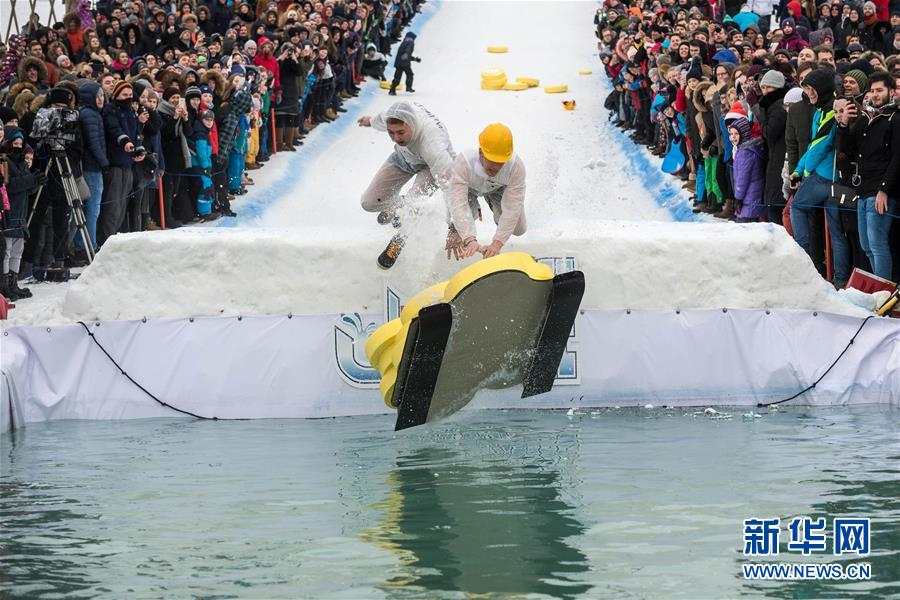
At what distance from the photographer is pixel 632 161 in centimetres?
2147

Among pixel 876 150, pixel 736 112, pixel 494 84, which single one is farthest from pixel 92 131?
pixel 494 84

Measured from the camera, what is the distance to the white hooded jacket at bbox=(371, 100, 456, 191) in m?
9.77

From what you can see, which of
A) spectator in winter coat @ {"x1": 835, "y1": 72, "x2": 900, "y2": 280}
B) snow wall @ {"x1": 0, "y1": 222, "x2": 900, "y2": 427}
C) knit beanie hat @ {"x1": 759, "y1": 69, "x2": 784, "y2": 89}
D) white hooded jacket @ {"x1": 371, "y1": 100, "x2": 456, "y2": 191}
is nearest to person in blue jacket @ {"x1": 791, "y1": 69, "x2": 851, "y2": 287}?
spectator in winter coat @ {"x1": 835, "y1": 72, "x2": 900, "y2": 280}

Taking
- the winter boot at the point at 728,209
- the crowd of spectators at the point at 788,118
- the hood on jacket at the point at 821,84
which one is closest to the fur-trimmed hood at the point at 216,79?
the crowd of spectators at the point at 788,118

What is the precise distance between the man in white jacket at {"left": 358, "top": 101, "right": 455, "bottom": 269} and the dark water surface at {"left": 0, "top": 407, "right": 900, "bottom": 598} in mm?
1654

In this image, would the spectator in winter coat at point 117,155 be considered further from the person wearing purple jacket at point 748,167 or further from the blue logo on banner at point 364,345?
the person wearing purple jacket at point 748,167

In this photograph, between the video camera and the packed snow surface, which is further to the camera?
the video camera

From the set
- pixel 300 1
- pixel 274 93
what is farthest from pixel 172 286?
pixel 300 1

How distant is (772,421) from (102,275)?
465 centimetres

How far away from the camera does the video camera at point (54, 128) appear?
12984mm

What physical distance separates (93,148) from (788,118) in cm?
656

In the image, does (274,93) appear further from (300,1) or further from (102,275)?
(102,275)

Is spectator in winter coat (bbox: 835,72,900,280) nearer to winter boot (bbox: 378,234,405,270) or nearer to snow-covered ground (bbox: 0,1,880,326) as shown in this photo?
snow-covered ground (bbox: 0,1,880,326)

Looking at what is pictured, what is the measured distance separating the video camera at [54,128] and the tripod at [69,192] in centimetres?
8
